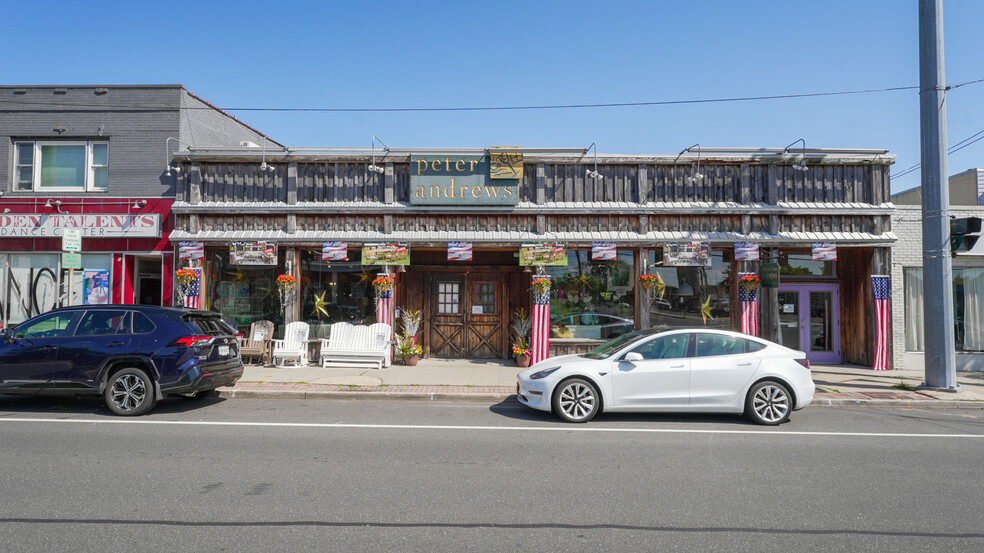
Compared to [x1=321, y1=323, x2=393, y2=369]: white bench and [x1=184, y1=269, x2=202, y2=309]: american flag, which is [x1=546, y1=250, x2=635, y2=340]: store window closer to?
[x1=321, y1=323, x2=393, y2=369]: white bench

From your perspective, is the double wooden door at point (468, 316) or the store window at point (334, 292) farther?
the double wooden door at point (468, 316)

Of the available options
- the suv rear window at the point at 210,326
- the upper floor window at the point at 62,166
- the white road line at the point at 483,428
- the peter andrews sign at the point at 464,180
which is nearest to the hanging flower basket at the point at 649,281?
the peter andrews sign at the point at 464,180

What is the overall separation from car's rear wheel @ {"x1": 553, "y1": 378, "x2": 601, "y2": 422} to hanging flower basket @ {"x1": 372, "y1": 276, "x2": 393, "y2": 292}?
6.38 meters

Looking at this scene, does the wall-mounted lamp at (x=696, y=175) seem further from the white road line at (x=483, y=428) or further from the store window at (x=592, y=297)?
the white road line at (x=483, y=428)

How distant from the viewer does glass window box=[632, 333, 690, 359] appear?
858 cm

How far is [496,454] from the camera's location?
21.6ft

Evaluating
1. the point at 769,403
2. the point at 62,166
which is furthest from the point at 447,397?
the point at 62,166

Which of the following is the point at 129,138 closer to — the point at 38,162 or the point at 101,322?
the point at 38,162

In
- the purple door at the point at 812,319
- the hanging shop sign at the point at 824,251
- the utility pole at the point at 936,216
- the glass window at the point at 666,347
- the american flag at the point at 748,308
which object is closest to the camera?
the glass window at the point at 666,347

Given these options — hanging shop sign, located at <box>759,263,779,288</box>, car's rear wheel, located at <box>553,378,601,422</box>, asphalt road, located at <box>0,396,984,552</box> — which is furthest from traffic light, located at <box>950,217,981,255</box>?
car's rear wheel, located at <box>553,378,601,422</box>

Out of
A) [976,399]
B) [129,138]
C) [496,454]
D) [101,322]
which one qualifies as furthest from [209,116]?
[976,399]

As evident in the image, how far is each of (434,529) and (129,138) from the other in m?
14.7

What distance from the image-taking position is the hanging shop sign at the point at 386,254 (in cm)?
1371

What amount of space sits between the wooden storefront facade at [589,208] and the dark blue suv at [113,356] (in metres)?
5.04
